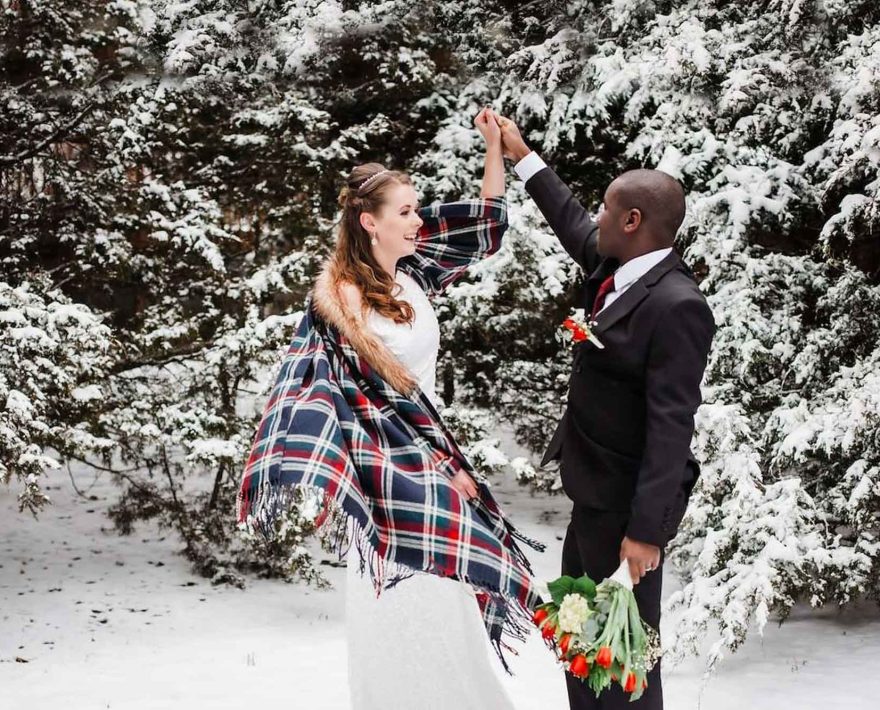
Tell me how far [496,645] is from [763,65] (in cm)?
392

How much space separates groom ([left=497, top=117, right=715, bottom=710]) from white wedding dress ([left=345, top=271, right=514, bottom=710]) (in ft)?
1.30

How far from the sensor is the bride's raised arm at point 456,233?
3.27 metres

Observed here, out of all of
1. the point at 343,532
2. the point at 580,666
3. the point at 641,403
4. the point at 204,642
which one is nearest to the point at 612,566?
the point at 580,666

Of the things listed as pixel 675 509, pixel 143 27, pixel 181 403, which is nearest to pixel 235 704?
pixel 181 403

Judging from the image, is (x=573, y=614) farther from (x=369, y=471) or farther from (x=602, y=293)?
(x=602, y=293)

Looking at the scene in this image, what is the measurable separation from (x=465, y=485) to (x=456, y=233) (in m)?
0.95

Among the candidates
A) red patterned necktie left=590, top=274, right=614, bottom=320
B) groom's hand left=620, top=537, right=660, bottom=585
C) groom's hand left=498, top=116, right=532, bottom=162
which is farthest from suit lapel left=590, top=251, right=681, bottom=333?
groom's hand left=498, top=116, right=532, bottom=162

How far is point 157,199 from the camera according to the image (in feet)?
23.4

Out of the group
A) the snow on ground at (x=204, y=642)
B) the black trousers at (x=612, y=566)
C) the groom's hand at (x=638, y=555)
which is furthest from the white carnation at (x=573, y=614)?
the snow on ground at (x=204, y=642)

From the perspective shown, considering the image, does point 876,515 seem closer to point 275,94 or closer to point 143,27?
point 275,94

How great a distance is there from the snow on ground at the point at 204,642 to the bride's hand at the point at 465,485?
201cm

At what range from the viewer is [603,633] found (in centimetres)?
232

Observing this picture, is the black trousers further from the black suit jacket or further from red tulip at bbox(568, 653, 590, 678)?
red tulip at bbox(568, 653, 590, 678)

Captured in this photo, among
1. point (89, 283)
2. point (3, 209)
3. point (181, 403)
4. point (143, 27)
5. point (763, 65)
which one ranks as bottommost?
point (181, 403)
